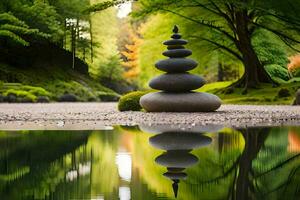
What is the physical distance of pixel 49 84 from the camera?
40094mm

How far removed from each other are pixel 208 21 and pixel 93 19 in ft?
79.9

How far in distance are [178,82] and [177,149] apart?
34.7ft

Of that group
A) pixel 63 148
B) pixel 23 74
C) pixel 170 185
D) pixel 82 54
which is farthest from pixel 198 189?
pixel 82 54

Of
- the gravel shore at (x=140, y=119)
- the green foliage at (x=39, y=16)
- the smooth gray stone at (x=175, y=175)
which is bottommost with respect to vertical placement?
the smooth gray stone at (x=175, y=175)

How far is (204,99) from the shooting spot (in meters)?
17.4

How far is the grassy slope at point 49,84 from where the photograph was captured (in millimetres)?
35500

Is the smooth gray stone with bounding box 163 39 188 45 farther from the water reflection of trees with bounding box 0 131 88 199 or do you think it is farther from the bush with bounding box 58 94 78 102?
the bush with bounding box 58 94 78 102

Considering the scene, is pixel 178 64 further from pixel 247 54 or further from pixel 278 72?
pixel 278 72

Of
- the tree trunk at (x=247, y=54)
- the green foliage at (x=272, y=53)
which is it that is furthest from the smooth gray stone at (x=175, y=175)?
the green foliage at (x=272, y=53)

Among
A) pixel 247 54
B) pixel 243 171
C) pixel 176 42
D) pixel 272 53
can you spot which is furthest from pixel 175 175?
pixel 272 53

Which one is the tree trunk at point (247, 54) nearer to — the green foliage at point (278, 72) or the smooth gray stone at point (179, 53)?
the green foliage at point (278, 72)

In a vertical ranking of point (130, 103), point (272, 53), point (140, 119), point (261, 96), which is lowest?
point (140, 119)

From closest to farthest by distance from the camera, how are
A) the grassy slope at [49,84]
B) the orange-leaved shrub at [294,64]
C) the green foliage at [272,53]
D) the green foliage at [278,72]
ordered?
1. the green foliage at [272,53]
2. the grassy slope at [49,84]
3. the green foliage at [278,72]
4. the orange-leaved shrub at [294,64]

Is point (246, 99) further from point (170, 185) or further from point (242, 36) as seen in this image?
point (170, 185)
